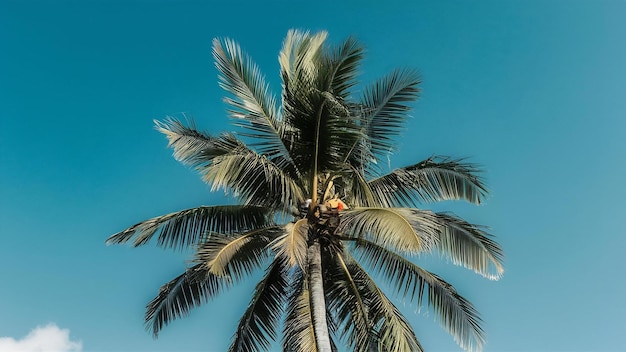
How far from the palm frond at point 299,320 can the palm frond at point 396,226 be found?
1551mm

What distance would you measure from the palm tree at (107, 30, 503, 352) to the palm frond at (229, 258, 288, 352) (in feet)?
0.07

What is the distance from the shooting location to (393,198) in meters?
12.4

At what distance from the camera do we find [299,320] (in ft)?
34.4

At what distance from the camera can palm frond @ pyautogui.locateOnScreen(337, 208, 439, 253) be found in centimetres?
940

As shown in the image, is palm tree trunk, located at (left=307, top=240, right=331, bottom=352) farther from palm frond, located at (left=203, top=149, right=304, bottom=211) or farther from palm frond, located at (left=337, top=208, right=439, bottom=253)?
palm frond, located at (left=203, top=149, right=304, bottom=211)

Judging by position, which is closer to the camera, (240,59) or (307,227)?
(307,227)

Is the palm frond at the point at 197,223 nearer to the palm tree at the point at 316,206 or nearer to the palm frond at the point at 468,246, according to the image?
the palm tree at the point at 316,206

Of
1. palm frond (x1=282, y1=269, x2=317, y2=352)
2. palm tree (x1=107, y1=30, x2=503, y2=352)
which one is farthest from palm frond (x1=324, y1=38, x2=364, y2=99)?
palm frond (x1=282, y1=269, x2=317, y2=352)

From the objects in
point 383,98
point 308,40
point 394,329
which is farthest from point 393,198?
point 308,40

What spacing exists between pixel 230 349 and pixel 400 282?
3.47 m

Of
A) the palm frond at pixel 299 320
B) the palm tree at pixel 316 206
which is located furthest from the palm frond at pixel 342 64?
the palm frond at pixel 299 320

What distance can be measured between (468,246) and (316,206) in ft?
10.4

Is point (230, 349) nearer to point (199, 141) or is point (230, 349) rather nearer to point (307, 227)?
point (307, 227)

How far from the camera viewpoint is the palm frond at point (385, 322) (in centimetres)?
1056
